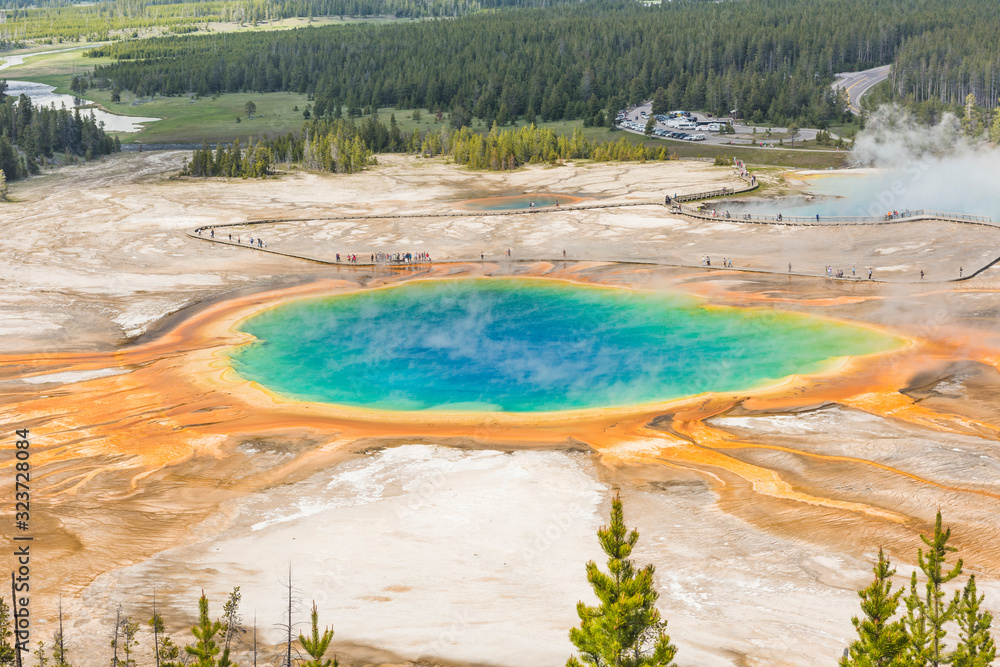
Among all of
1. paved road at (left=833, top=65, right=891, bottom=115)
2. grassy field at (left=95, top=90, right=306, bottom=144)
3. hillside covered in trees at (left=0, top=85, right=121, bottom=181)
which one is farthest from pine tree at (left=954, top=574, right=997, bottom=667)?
grassy field at (left=95, top=90, right=306, bottom=144)

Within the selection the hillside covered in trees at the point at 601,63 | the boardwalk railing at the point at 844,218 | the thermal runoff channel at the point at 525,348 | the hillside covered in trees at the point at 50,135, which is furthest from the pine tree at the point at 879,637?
the hillside covered in trees at the point at 601,63

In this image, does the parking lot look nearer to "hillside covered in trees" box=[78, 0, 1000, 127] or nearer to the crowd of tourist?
"hillside covered in trees" box=[78, 0, 1000, 127]

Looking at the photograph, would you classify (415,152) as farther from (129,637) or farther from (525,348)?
(129,637)

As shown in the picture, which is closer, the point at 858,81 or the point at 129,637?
the point at 129,637

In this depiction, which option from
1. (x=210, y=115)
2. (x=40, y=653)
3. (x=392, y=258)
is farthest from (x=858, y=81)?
(x=40, y=653)

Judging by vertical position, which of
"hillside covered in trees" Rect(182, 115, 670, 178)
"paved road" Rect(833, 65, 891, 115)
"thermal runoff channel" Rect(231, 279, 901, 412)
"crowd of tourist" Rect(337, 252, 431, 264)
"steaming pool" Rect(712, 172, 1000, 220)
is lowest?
"thermal runoff channel" Rect(231, 279, 901, 412)
